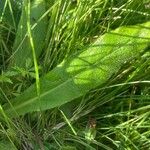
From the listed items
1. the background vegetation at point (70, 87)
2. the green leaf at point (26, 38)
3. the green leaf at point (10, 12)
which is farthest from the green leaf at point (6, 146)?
the green leaf at point (10, 12)

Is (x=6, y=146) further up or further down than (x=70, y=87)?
further down

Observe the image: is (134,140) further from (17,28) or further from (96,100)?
(17,28)

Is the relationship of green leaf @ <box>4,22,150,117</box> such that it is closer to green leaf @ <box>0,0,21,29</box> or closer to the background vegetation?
the background vegetation

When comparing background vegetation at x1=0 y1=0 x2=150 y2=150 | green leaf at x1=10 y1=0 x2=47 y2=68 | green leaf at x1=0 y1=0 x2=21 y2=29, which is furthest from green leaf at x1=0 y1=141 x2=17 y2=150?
green leaf at x1=0 y1=0 x2=21 y2=29

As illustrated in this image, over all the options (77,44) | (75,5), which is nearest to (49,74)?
(77,44)

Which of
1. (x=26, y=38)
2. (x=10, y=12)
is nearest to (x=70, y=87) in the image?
(x=26, y=38)

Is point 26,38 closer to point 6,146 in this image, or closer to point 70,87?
point 70,87

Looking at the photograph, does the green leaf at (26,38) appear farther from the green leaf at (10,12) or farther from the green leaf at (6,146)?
the green leaf at (6,146)
